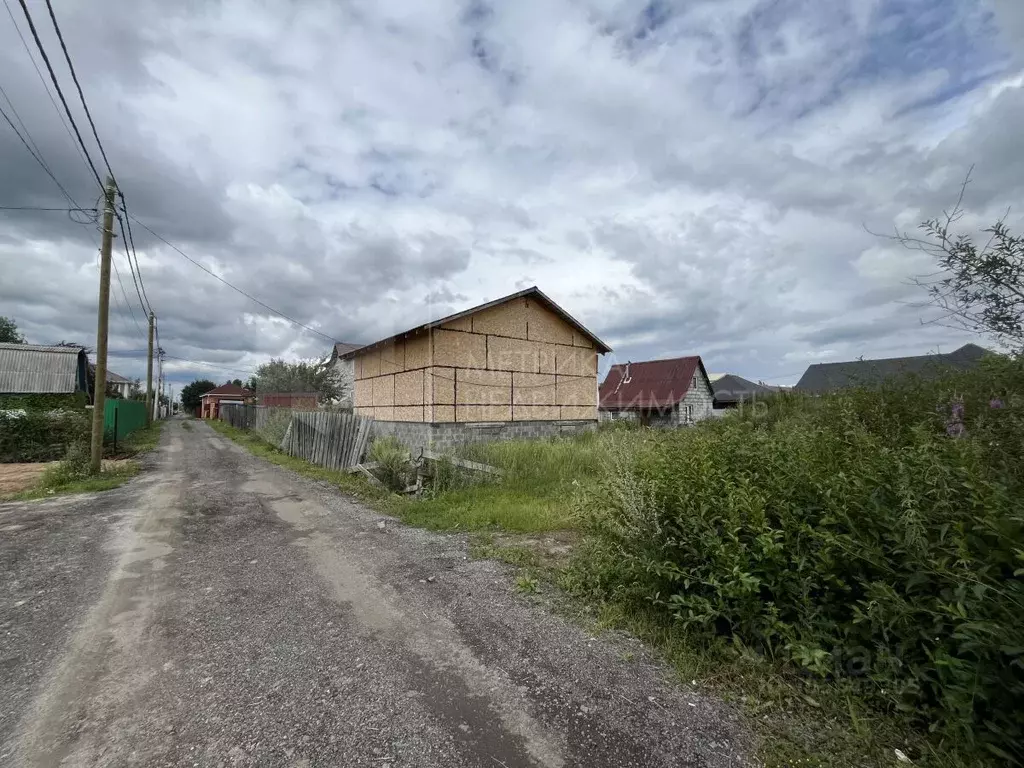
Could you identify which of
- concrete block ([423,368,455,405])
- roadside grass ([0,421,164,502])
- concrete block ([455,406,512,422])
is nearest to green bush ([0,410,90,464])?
roadside grass ([0,421,164,502])

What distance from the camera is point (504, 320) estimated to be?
1410 centimetres

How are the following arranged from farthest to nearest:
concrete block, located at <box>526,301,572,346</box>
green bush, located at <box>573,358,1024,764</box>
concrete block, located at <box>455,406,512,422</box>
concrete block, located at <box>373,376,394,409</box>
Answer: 1. concrete block, located at <box>526,301,572,346</box>
2. concrete block, located at <box>373,376,394,409</box>
3. concrete block, located at <box>455,406,512,422</box>
4. green bush, located at <box>573,358,1024,764</box>

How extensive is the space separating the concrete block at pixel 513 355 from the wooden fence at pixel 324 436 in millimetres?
3968

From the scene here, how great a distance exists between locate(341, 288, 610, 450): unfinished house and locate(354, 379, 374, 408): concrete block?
34 mm

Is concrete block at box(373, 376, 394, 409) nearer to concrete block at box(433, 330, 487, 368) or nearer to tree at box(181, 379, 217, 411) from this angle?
concrete block at box(433, 330, 487, 368)

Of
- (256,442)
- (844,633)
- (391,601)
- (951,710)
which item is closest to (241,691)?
(391,601)

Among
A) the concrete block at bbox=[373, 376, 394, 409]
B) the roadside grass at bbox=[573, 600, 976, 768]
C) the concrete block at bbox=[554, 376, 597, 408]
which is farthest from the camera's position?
the concrete block at bbox=[554, 376, 597, 408]

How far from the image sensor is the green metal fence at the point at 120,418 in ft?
52.6

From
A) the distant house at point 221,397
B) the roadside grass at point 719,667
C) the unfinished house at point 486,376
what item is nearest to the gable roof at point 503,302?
the unfinished house at point 486,376

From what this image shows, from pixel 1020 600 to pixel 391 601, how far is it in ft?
12.6

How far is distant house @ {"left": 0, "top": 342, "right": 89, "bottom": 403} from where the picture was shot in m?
20.9

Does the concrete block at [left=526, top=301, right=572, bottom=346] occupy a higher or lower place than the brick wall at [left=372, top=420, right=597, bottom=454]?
higher

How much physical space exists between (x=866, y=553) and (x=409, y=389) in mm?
12030

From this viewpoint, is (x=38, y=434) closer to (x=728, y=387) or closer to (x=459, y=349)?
(x=459, y=349)
